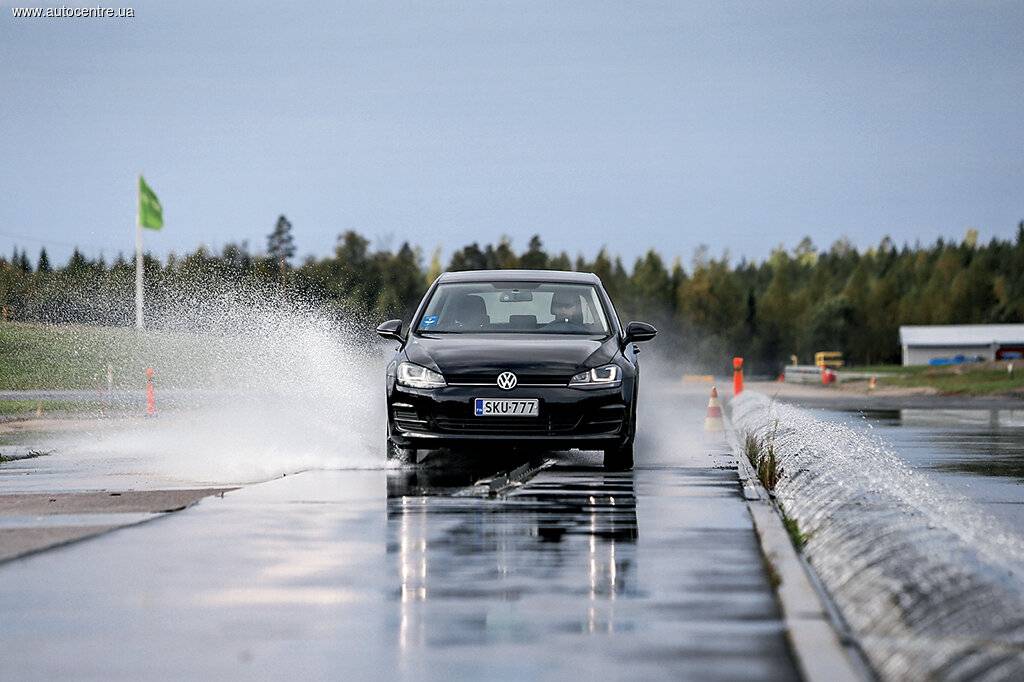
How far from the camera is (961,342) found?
5704 inches

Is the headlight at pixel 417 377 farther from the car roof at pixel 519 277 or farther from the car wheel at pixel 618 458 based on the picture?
the car roof at pixel 519 277

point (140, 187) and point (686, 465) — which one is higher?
point (140, 187)

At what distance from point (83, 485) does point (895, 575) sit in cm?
863

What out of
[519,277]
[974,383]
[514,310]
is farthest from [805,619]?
[974,383]

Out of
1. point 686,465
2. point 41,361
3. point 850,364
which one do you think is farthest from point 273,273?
point 686,465

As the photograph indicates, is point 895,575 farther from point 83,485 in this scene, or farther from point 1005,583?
point 83,485

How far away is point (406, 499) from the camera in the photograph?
42.3ft

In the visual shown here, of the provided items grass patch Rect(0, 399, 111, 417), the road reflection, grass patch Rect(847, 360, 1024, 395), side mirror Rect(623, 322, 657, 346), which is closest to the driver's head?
side mirror Rect(623, 322, 657, 346)

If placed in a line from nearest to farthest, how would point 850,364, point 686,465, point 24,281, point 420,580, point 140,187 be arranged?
1. point 420,580
2. point 686,465
3. point 140,187
4. point 24,281
5. point 850,364

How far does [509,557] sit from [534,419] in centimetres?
564

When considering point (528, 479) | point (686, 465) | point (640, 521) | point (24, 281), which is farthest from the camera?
point (24, 281)

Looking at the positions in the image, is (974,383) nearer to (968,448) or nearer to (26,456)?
(968,448)

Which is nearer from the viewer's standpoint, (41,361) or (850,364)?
(41,361)

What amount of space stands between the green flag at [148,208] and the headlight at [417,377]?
59.0 m
